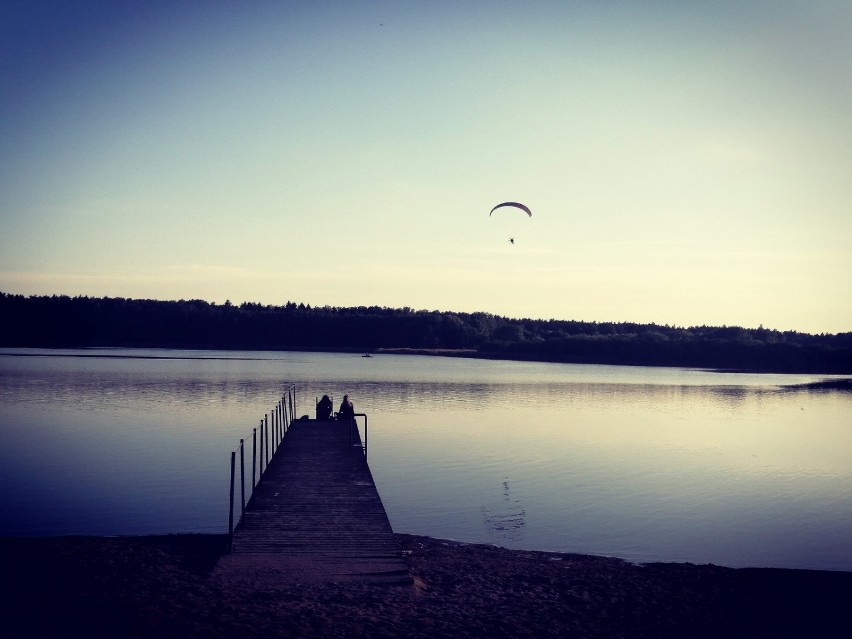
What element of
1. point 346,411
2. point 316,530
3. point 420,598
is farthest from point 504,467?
point 420,598

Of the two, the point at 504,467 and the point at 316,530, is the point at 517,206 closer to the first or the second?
the point at 504,467

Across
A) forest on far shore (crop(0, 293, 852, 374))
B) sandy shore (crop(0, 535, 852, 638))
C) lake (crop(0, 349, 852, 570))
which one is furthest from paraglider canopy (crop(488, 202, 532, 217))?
forest on far shore (crop(0, 293, 852, 374))

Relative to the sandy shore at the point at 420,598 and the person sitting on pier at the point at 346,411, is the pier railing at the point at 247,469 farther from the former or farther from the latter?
the person sitting on pier at the point at 346,411

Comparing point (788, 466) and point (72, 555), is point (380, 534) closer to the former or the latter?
point (72, 555)

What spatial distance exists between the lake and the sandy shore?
200cm

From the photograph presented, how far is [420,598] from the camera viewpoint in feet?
37.3

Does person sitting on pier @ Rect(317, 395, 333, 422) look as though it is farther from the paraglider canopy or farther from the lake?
the paraglider canopy

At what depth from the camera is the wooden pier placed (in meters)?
11.9

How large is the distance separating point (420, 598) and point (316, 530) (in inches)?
115

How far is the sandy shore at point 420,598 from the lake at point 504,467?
1999 millimetres

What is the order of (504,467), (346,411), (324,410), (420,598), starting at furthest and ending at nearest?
1. (324,410)
2. (346,411)
3. (504,467)
4. (420,598)

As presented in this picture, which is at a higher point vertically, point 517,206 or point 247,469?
point 517,206

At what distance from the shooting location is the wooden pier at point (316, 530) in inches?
469

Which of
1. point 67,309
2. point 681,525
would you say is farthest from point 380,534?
point 67,309
